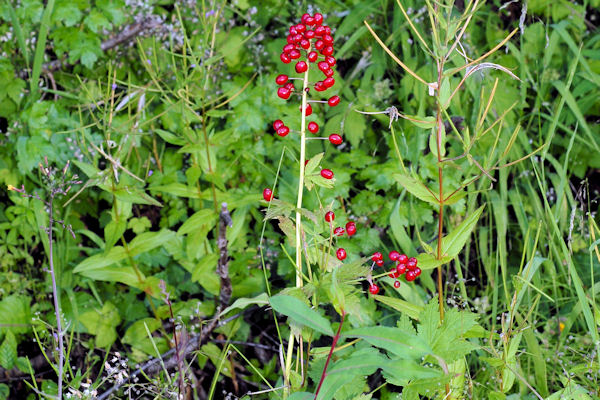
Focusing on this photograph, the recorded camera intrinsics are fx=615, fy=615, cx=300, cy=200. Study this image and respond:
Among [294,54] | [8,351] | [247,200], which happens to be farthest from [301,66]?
[8,351]

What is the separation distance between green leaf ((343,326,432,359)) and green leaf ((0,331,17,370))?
148 centimetres

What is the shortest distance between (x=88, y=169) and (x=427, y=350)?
124cm

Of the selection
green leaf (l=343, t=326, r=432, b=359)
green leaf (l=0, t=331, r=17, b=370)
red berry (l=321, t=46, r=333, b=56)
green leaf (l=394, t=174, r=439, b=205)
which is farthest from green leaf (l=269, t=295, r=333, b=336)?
green leaf (l=0, t=331, r=17, b=370)

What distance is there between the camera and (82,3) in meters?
2.60

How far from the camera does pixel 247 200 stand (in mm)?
2035

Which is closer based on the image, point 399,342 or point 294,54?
point 399,342

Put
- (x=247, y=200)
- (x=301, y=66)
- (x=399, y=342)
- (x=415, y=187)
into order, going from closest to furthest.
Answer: (x=399, y=342) < (x=301, y=66) < (x=415, y=187) < (x=247, y=200)

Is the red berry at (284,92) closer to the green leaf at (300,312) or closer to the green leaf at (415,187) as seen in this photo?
the green leaf at (415,187)

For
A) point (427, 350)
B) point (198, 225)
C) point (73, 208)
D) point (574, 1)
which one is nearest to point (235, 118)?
point (198, 225)

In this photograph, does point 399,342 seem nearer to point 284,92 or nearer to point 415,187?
point 415,187

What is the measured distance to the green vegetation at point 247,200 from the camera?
1.91 meters

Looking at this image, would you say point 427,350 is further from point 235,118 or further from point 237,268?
point 235,118

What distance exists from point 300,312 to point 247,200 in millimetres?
975

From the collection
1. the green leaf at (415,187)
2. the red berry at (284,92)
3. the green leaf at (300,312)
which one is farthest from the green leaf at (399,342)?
the red berry at (284,92)
